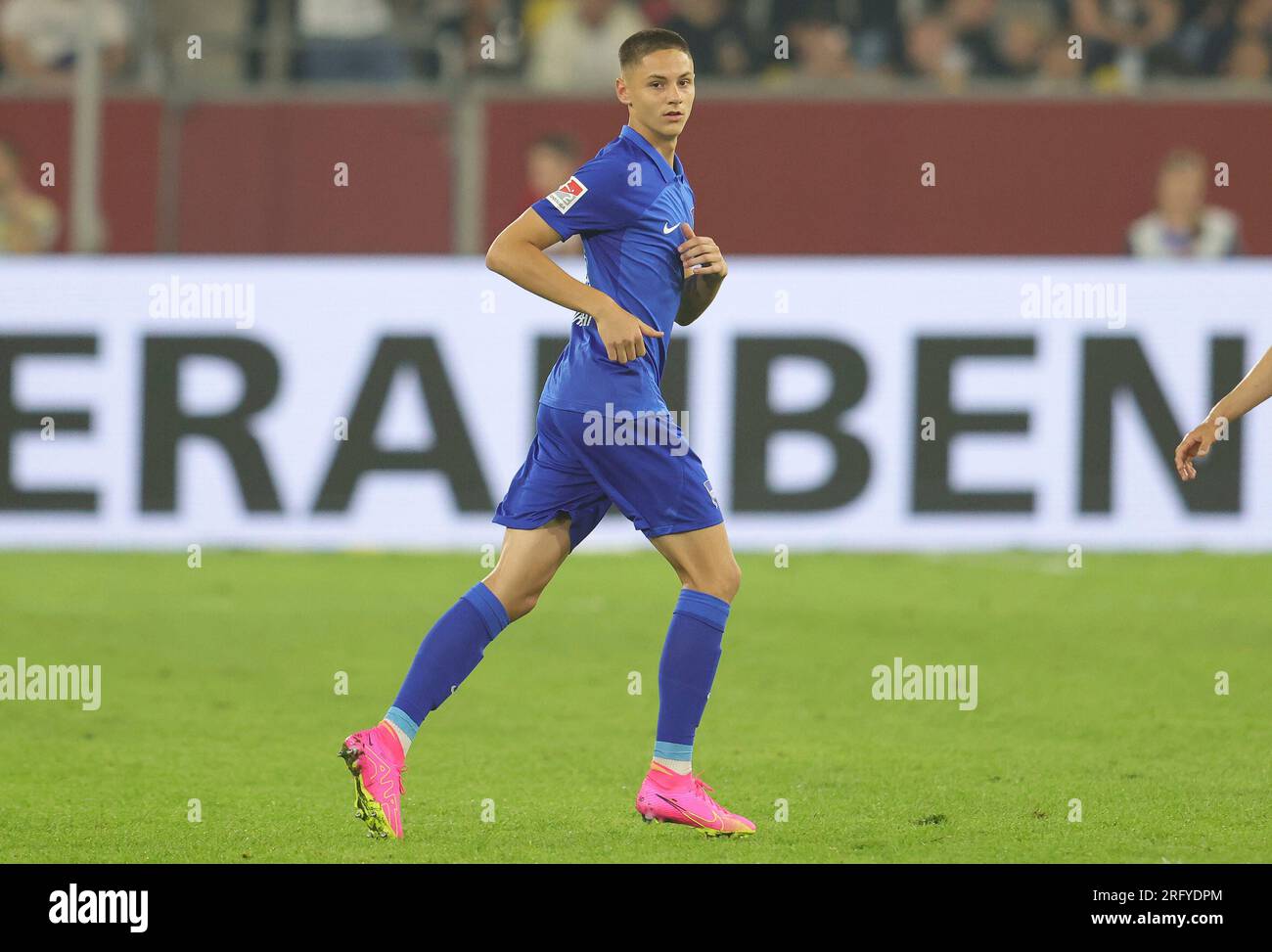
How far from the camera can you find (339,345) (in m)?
11.5

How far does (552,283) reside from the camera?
5316 millimetres

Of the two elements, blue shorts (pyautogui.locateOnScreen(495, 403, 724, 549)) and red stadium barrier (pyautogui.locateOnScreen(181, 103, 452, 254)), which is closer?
blue shorts (pyautogui.locateOnScreen(495, 403, 724, 549))

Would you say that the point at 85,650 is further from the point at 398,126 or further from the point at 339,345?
the point at 398,126

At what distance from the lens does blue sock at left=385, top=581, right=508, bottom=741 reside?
548cm

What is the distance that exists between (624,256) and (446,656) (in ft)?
3.73

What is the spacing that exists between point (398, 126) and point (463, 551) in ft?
11.0

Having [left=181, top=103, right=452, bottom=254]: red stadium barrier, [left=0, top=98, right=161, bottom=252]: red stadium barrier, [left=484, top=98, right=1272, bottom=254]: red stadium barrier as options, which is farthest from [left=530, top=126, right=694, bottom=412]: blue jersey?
[left=0, top=98, right=161, bottom=252]: red stadium barrier

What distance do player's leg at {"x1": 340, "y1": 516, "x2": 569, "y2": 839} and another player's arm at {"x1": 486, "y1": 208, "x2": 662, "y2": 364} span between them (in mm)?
557

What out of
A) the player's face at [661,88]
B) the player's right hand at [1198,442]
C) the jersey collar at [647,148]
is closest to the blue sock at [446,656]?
the jersey collar at [647,148]

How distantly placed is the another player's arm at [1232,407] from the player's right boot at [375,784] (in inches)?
84.6

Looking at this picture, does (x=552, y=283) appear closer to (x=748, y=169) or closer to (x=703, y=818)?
(x=703, y=818)

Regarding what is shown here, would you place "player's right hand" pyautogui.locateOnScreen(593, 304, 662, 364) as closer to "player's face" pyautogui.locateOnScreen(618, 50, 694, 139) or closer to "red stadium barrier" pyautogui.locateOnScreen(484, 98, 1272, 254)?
"player's face" pyautogui.locateOnScreen(618, 50, 694, 139)

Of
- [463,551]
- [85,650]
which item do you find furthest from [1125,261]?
[85,650]

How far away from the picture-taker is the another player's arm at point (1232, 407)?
213 inches
